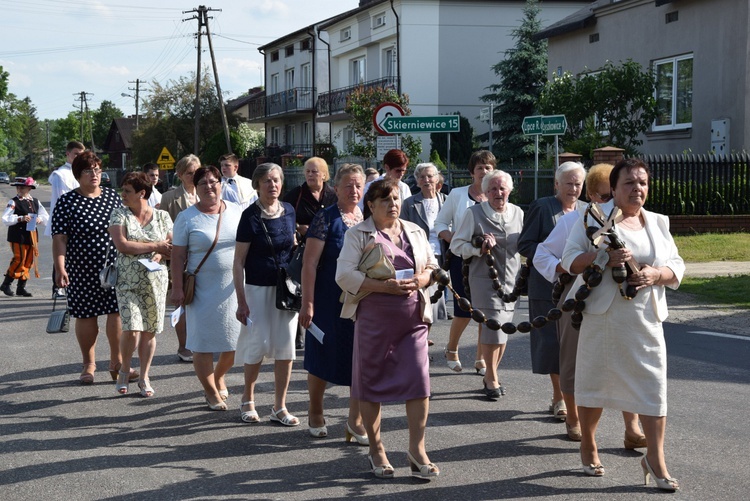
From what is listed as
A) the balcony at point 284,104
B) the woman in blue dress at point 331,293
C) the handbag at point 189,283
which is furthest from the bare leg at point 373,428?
the balcony at point 284,104

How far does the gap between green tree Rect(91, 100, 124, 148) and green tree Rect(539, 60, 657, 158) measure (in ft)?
430

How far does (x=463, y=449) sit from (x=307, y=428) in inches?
50.2

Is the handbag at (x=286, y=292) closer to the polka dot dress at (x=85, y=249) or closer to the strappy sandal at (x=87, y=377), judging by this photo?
the polka dot dress at (x=85, y=249)

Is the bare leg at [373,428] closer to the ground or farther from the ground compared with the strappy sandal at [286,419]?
farther from the ground

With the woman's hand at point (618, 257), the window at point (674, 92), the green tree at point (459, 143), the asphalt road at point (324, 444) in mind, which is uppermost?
the window at point (674, 92)

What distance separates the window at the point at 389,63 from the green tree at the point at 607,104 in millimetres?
19336

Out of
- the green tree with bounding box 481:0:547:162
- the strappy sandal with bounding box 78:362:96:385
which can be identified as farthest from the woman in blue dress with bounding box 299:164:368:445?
the green tree with bounding box 481:0:547:162

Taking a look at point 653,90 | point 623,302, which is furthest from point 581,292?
point 653,90

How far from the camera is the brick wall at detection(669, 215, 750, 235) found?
72.3ft

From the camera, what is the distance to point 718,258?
62.0ft

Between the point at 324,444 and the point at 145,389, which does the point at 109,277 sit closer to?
the point at 145,389

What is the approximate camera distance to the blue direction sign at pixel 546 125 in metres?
17.0

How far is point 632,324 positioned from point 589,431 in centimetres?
72

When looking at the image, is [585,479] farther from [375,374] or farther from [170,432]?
[170,432]
